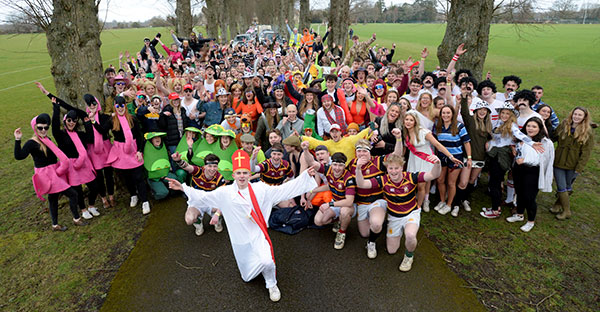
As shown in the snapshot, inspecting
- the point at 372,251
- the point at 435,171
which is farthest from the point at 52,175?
the point at 435,171

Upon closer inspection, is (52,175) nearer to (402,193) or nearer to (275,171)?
(275,171)

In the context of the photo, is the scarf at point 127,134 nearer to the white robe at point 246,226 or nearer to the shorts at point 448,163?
the white robe at point 246,226

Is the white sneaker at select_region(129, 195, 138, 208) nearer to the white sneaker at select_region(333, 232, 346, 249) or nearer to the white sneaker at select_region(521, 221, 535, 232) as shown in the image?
the white sneaker at select_region(333, 232, 346, 249)

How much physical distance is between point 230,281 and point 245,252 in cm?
63

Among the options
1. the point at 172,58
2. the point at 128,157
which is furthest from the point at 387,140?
the point at 172,58

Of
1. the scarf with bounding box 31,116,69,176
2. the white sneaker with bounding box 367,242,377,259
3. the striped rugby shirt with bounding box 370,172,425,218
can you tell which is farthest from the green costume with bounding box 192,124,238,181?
the striped rugby shirt with bounding box 370,172,425,218

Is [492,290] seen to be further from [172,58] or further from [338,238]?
[172,58]

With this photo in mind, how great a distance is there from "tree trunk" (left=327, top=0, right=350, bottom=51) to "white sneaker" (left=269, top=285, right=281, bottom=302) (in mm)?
16578

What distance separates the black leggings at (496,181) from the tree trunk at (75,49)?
829cm

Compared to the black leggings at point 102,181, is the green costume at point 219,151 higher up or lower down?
higher up

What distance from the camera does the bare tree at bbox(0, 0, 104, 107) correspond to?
643 cm

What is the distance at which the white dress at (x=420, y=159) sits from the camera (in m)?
5.32

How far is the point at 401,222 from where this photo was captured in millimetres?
4598

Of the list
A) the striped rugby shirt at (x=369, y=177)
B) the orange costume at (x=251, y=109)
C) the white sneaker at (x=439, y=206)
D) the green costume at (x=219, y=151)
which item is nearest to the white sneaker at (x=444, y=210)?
the white sneaker at (x=439, y=206)
